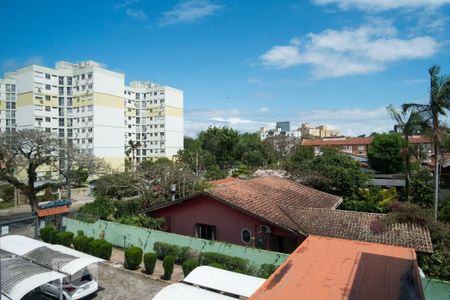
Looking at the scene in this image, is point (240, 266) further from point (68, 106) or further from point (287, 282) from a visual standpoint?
point (68, 106)

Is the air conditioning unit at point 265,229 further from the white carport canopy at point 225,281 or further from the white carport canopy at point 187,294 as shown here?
the white carport canopy at point 187,294

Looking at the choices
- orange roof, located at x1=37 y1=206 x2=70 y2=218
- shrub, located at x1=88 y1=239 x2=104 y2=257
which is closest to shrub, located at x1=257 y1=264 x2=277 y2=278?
shrub, located at x1=88 y1=239 x2=104 y2=257

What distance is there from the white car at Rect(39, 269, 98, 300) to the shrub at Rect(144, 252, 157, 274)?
274 cm

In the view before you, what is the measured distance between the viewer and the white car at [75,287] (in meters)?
12.0

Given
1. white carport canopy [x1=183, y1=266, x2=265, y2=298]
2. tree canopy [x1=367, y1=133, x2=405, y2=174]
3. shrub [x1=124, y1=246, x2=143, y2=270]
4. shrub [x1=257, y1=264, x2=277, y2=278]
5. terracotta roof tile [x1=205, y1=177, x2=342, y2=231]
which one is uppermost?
tree canopy [x1=367, y1=133, x2=405, y2=174]

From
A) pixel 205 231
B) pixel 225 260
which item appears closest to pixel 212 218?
pixel 205 231

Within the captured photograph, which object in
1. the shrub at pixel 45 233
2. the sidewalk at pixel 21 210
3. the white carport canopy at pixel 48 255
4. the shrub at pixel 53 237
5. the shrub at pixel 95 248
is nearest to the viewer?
the white carport canopy at pixel 48 255

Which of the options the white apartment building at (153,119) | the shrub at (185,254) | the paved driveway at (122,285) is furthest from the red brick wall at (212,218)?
the white apartment building at (153,119)

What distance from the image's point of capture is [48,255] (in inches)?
484

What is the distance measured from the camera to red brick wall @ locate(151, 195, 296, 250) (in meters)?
17.5

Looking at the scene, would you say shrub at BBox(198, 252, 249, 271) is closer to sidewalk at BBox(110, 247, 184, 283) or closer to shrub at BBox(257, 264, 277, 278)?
shrub at BBox(257, 264, 277, 278)

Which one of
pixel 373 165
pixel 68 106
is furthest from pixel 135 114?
pixel 373 165

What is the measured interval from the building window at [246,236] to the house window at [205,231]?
1873 millimetres

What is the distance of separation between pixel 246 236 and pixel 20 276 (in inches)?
412
